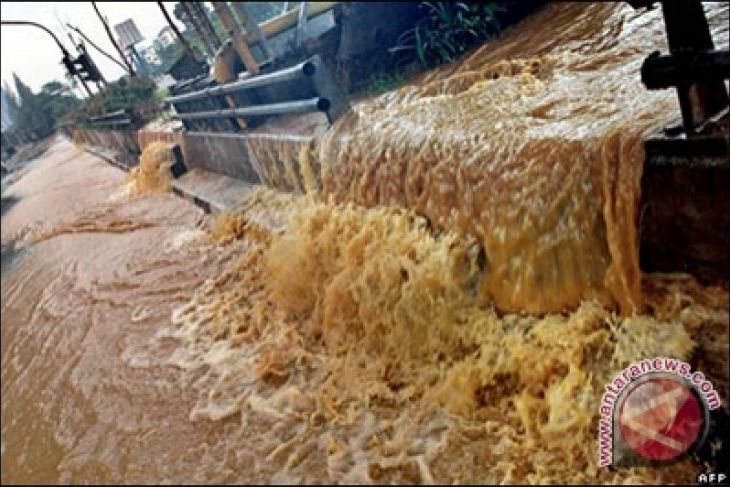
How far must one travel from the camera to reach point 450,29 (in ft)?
25.6

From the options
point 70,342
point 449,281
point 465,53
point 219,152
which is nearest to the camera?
point 449,281

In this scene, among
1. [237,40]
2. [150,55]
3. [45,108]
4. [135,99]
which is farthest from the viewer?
[45,108]

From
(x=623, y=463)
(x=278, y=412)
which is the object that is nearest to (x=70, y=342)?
(x=278, y=412)

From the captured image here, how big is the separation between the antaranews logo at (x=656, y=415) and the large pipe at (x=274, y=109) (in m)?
4.54

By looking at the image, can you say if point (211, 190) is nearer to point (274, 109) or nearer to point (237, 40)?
point (237, 40)

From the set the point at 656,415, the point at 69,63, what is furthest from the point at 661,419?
the point at 69,63

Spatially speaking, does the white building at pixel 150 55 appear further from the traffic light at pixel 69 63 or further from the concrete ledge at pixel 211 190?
the concrete ledge at pixel 211 190

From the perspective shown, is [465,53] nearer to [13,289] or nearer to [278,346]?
[278,346]

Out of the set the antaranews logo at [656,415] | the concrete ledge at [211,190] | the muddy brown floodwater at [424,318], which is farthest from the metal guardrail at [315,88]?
the antaranews logo at [656,415]

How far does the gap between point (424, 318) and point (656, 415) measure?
1794 mm

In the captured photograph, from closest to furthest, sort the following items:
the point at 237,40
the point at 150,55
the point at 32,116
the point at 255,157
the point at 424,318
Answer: the point at 424,318, the point at 255,157, the point at 237,40, the point at 150,55, the point at 32,116

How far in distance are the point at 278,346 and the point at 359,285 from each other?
0.92 m

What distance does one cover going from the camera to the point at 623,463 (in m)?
2.69

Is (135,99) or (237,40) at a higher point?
(135,99)
